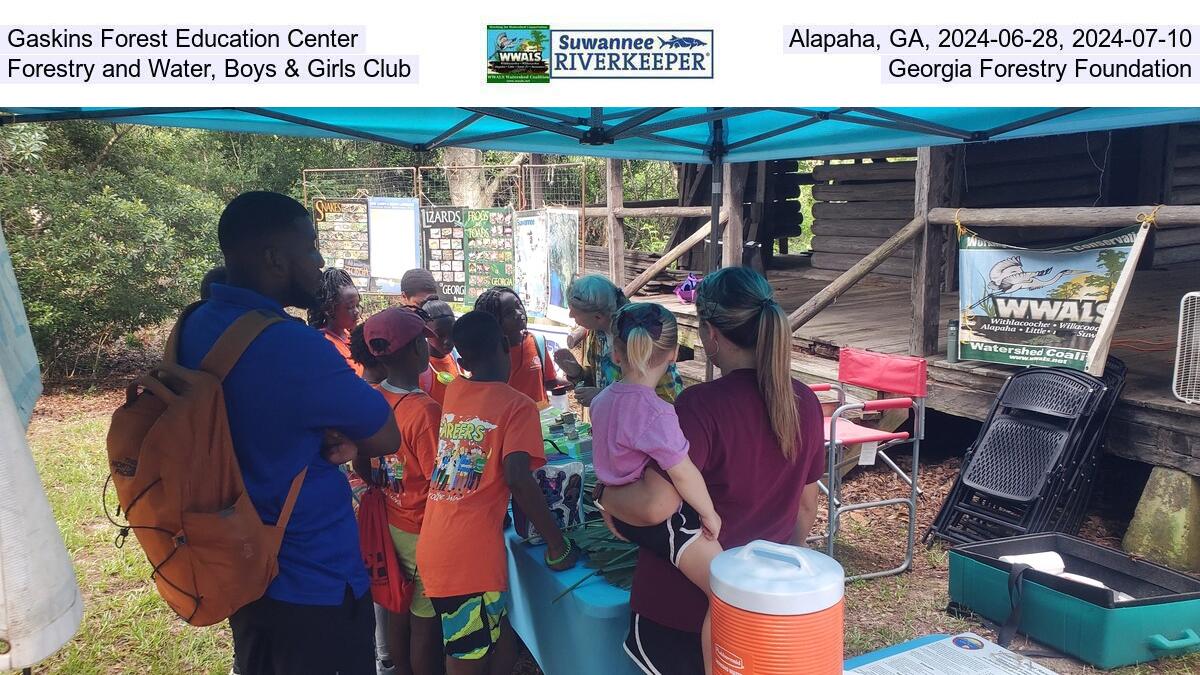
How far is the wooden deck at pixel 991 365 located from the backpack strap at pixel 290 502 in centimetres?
458

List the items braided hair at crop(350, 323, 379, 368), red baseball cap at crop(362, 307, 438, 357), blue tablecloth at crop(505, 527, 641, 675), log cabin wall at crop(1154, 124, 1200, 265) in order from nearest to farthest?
1. blue tablecloth at crop(505, 527, 641, 675)
2. red baseball cap at crop(362, 307, 438, 357)
3. braided hair at crop(350, 323, 379, 368)
4. log cabin wall at crop(1154, 124, 1200, 265)

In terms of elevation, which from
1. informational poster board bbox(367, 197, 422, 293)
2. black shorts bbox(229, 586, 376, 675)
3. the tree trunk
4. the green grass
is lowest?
the green grass

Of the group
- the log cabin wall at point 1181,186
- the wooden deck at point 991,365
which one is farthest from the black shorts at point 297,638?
the log cabin wall at point 1181,186

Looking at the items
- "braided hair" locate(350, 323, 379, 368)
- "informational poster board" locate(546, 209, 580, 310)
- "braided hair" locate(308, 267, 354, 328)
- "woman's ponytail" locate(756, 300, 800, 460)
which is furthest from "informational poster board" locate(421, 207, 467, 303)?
"woman's ponytail" locate(756, 300, 800, 460)

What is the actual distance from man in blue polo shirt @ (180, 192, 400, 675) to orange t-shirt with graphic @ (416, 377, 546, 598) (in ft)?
1.60

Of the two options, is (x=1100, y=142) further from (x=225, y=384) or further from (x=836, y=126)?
(x=225, y=384)

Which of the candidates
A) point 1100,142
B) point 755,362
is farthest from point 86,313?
point 1100,142

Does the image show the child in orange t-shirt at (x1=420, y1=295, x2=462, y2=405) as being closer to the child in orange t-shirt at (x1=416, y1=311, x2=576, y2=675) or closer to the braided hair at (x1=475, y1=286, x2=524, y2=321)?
the braided hair at (x1=475, y1=286, x2=524, y2=321)

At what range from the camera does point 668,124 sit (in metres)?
3.56

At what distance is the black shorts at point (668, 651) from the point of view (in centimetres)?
222

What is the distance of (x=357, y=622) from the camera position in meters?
2.17

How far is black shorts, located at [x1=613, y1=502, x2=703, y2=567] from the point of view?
2.09 meters

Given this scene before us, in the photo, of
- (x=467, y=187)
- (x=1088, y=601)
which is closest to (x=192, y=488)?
(x=1088, y=601)

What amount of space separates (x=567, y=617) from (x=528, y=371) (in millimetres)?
1963
